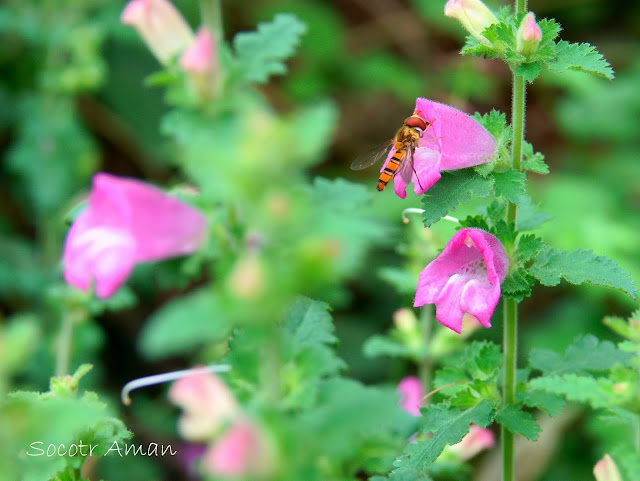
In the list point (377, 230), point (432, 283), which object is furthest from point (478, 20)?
point (377, 230)

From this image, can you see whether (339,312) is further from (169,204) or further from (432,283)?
(169,204)

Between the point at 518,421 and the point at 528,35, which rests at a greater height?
the point at 528,35

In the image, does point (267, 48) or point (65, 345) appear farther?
point (65, 345)

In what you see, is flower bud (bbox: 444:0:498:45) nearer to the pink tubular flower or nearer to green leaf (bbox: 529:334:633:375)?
the pink tubular flower

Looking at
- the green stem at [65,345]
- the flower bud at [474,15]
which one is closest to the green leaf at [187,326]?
the flower bud at [474,15]

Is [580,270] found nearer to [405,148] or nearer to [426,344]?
[405,148]

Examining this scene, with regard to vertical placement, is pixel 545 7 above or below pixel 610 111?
above

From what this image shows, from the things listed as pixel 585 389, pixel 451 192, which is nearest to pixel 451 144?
pixel 451 192
